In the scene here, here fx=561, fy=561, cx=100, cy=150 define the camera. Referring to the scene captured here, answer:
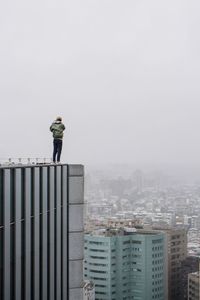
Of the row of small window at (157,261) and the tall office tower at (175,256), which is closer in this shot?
the row of small window at (157,261)

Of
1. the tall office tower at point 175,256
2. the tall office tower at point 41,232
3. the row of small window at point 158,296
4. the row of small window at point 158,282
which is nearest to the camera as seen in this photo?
the tall office tower at point 41,232

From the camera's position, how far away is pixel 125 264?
26500 mm

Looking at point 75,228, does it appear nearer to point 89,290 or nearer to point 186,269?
point 89,290

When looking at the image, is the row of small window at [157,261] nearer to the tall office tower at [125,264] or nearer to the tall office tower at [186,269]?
the tall office tower at [125,264]

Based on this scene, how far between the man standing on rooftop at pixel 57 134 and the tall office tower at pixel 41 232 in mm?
173

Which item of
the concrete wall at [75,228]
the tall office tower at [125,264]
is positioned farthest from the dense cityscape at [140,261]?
the concrete wall at [75,228]

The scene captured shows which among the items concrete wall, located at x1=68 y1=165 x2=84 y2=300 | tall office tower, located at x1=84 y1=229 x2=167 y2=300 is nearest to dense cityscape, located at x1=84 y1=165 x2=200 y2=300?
tall office tower, located at x1=84 y1=229 x2=167 y2=300

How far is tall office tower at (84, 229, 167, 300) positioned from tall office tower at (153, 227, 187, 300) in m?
1.47

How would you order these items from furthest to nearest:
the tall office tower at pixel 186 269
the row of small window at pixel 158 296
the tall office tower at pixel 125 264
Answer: the tall office tower at pixel 186 269 → the row of small window at pixel 158 296 → the tall office tower at pixel 125 264

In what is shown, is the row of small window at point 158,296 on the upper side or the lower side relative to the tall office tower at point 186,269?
lower

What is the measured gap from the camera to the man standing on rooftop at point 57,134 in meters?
5.79

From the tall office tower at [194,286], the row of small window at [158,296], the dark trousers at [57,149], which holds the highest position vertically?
the dark trousers at [57,149]

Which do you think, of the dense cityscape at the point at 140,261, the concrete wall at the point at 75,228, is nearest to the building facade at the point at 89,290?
the dense cityscape at the point at 140,261

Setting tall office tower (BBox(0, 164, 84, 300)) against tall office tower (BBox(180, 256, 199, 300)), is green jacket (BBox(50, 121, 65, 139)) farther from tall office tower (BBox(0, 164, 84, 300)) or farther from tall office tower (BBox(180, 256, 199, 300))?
tall office tower (BBox(180, 256, 199, 300))
